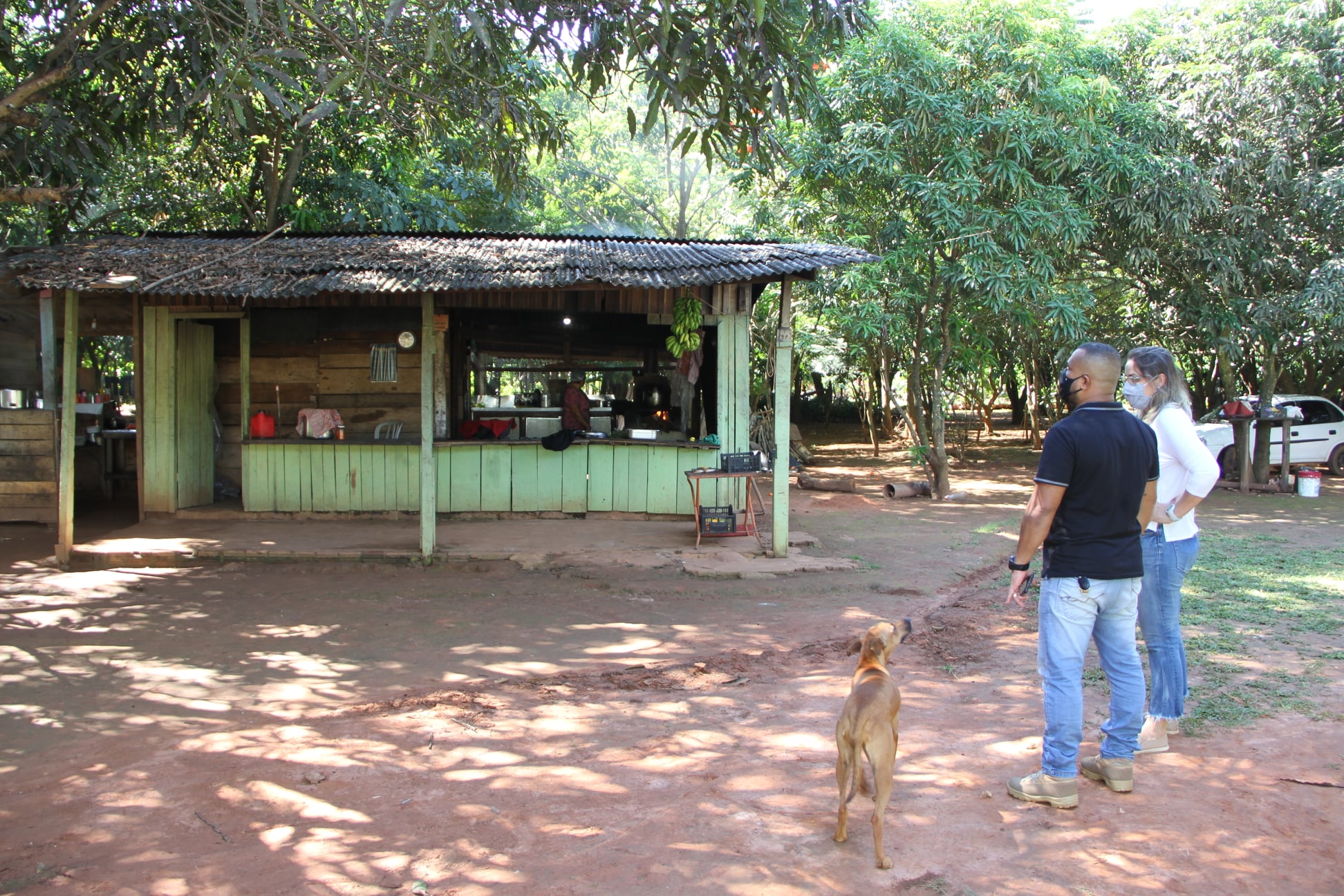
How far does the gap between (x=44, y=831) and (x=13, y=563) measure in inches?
258

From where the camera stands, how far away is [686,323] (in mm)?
9672

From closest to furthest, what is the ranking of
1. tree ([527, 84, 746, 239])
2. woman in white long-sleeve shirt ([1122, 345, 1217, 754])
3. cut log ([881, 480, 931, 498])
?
woman in white long-sleeve shirt ([1122, 345, 1217, 754]) < cut log ([881, 480, 931, 498]) < tree ([527, 84, 746, 239])

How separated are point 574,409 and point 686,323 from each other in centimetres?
223

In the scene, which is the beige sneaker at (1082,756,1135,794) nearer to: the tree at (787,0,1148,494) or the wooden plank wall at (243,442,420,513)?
the wooden plank wall at (243,442,420,513)

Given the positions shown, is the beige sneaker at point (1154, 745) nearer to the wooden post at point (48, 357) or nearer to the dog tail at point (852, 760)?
the dog tail at point (852, 760)

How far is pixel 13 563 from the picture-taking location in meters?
8.74

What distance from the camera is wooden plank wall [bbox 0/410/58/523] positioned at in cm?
1049

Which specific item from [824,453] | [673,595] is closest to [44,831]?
[673,595]

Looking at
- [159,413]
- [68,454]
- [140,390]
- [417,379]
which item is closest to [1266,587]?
[417,379]

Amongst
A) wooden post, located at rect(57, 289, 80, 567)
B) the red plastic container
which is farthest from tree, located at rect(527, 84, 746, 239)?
wooden post, located at rect(57, 289, 80, 567)

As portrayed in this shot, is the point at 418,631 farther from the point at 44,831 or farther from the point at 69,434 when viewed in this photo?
the point at 69,434

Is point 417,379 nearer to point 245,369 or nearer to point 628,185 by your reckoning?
point 245,369

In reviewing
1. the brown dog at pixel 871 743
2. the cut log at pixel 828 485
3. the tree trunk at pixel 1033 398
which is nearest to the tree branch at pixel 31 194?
the brown dog at pixel 871 743

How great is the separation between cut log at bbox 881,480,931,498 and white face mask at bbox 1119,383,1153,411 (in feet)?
34.1
